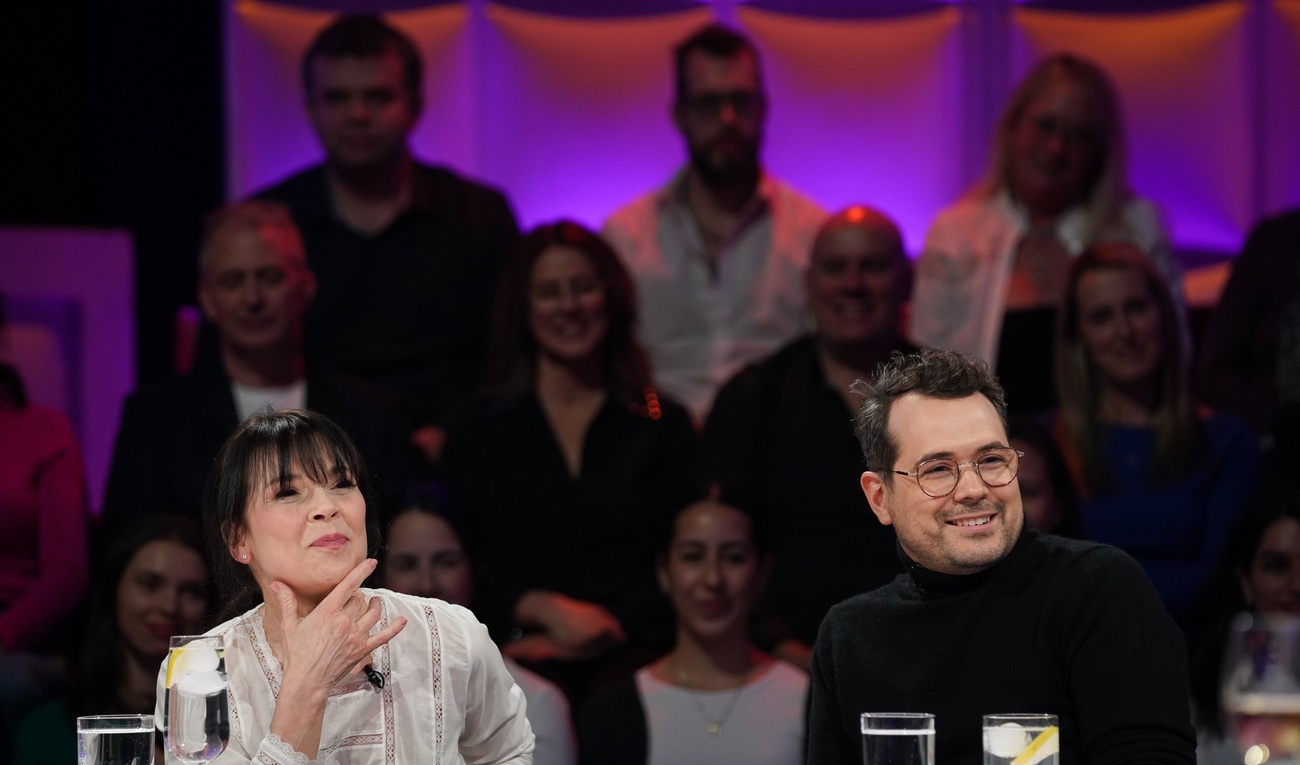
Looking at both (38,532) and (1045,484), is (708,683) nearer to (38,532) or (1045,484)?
(1045,484)

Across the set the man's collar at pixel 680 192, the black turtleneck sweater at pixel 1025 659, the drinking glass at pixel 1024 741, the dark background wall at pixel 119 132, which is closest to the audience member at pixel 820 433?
the man's collar at pixel 680 192

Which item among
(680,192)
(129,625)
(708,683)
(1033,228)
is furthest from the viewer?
(680,192)

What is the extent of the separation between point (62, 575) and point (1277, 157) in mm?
4676

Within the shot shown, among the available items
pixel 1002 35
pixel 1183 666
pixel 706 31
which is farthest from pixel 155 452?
pixel 1002 35

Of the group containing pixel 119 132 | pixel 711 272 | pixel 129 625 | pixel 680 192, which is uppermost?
pixel 119 132

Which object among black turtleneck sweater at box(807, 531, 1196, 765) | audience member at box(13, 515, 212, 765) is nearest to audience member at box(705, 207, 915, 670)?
audience member at box(13, 515, 212, 765)

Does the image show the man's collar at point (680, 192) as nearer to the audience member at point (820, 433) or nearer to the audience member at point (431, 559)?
the audience member at point (820, 433)

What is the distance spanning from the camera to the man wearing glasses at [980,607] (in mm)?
2291

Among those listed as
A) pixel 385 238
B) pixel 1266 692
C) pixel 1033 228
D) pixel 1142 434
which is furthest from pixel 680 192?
pixel 1266 692

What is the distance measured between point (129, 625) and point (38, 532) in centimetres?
54

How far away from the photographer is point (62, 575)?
4.36 meters

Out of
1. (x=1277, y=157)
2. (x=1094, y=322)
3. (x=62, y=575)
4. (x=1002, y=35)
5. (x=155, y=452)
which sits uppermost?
(x=1002, y=35)

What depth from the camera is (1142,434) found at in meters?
4.51

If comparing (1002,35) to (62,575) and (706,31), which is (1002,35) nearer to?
(706,31)
